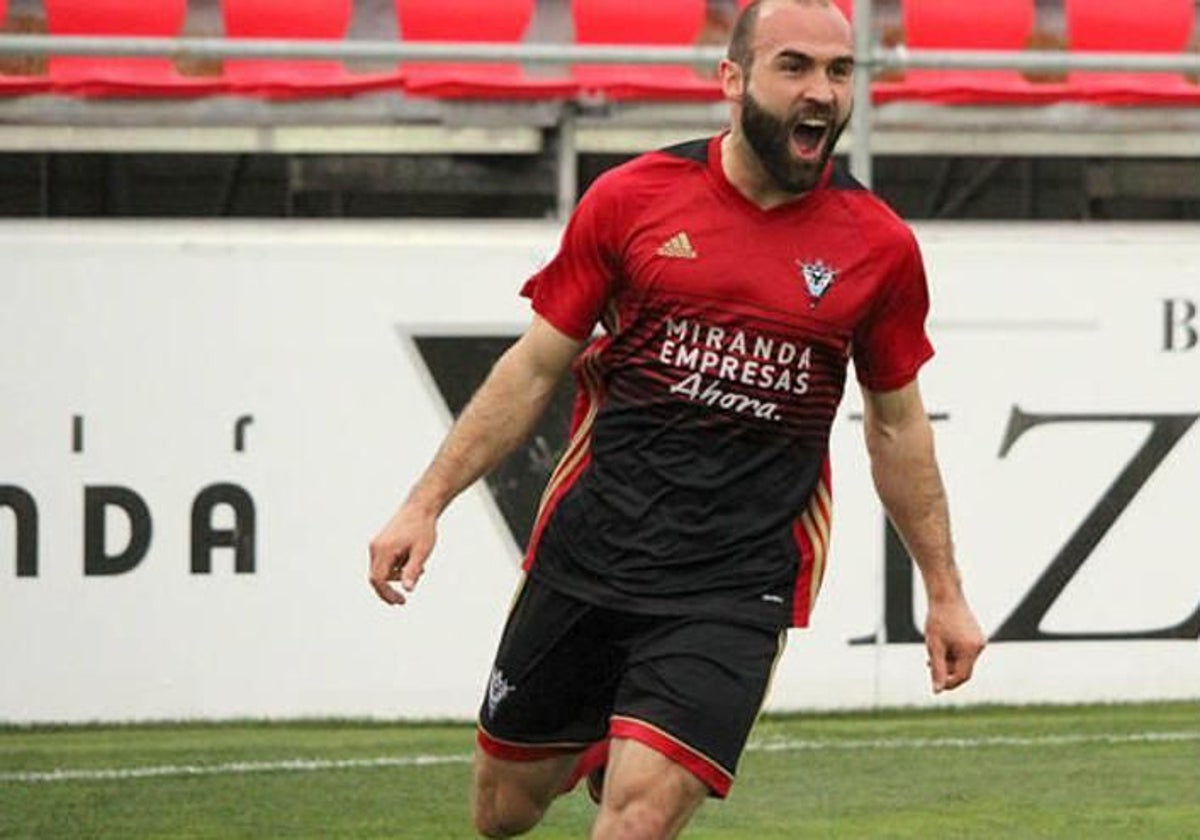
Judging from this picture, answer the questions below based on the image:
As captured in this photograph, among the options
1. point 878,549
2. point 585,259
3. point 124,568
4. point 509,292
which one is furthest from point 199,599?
point 585,259

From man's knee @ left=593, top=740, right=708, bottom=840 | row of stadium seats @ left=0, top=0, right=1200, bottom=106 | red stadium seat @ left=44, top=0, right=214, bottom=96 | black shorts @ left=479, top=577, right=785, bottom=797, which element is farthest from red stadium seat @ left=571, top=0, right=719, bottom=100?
man's knee @ left=593, top=740, right=708, bottom=840

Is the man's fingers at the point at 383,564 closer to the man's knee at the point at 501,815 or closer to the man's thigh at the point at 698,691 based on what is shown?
the man's thigh at the point at 698,691

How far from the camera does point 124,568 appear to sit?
9.73 m

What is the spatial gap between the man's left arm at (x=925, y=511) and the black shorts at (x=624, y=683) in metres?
0.32

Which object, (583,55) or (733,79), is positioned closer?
(733,79)

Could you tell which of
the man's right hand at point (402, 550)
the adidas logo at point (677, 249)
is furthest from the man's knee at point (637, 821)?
the adidas logo at point (677, 249)

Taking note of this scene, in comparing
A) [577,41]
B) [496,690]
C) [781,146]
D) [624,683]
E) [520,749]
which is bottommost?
[520,749]

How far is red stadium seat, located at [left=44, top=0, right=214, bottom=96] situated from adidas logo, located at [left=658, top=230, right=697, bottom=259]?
5791mm

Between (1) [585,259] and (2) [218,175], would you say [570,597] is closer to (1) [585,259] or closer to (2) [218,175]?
(1) [585,259]

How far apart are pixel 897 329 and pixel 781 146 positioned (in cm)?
45

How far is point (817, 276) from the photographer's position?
5.63m

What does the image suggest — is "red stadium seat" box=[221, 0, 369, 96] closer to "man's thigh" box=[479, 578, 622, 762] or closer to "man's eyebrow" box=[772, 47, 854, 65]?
"man's thigh" box=[479, 578, 622, 762]

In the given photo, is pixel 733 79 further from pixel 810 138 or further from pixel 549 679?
pixel 549 679

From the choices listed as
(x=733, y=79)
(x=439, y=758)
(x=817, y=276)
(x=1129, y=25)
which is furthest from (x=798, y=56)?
(x=1129, y=25)
